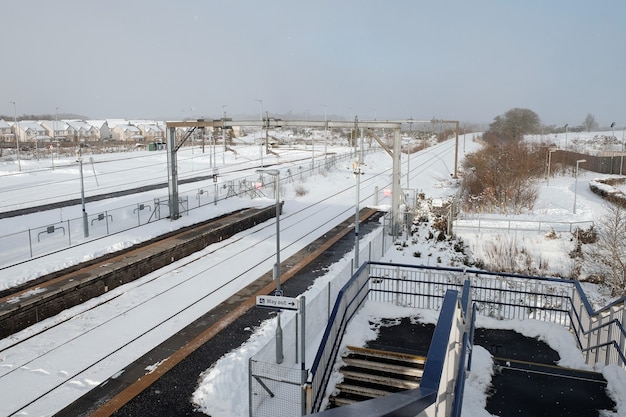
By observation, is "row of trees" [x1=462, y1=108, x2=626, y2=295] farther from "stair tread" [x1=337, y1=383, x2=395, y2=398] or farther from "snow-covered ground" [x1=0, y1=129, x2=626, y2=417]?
"stair tread" [x1=337, y1=383, x2=395, y2=398]

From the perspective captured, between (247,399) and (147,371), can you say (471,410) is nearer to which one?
(247,399)

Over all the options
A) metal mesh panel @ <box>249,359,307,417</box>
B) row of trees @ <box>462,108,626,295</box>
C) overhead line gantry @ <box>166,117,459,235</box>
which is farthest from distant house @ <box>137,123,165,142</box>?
metal mesh panel @ <box>249,359,307,417</box>

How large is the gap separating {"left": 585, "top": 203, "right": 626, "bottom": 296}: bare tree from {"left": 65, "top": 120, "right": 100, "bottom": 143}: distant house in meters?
99.1

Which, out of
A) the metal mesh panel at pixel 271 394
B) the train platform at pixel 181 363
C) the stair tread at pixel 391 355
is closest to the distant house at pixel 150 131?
the train platform at pixel 181 363

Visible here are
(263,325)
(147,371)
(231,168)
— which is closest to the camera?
(147,371)

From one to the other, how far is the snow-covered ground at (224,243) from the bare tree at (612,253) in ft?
3.19

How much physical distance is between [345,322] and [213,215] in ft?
64.3

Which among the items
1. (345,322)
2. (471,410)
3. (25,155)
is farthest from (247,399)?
(25,155)

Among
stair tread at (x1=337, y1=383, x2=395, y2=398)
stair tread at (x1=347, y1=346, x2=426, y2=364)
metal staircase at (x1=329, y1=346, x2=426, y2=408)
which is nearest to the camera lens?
stair tread at (x1=337, y1=383, x2=395, y2=398)

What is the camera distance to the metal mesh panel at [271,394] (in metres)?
10.3

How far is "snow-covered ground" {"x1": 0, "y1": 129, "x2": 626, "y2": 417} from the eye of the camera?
10727mm

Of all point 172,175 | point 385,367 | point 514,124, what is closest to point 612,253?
point 385,367

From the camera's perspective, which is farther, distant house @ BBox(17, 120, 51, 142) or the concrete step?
distant house @ BBox(17, 120, 51, 142)

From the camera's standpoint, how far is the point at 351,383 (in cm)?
924
